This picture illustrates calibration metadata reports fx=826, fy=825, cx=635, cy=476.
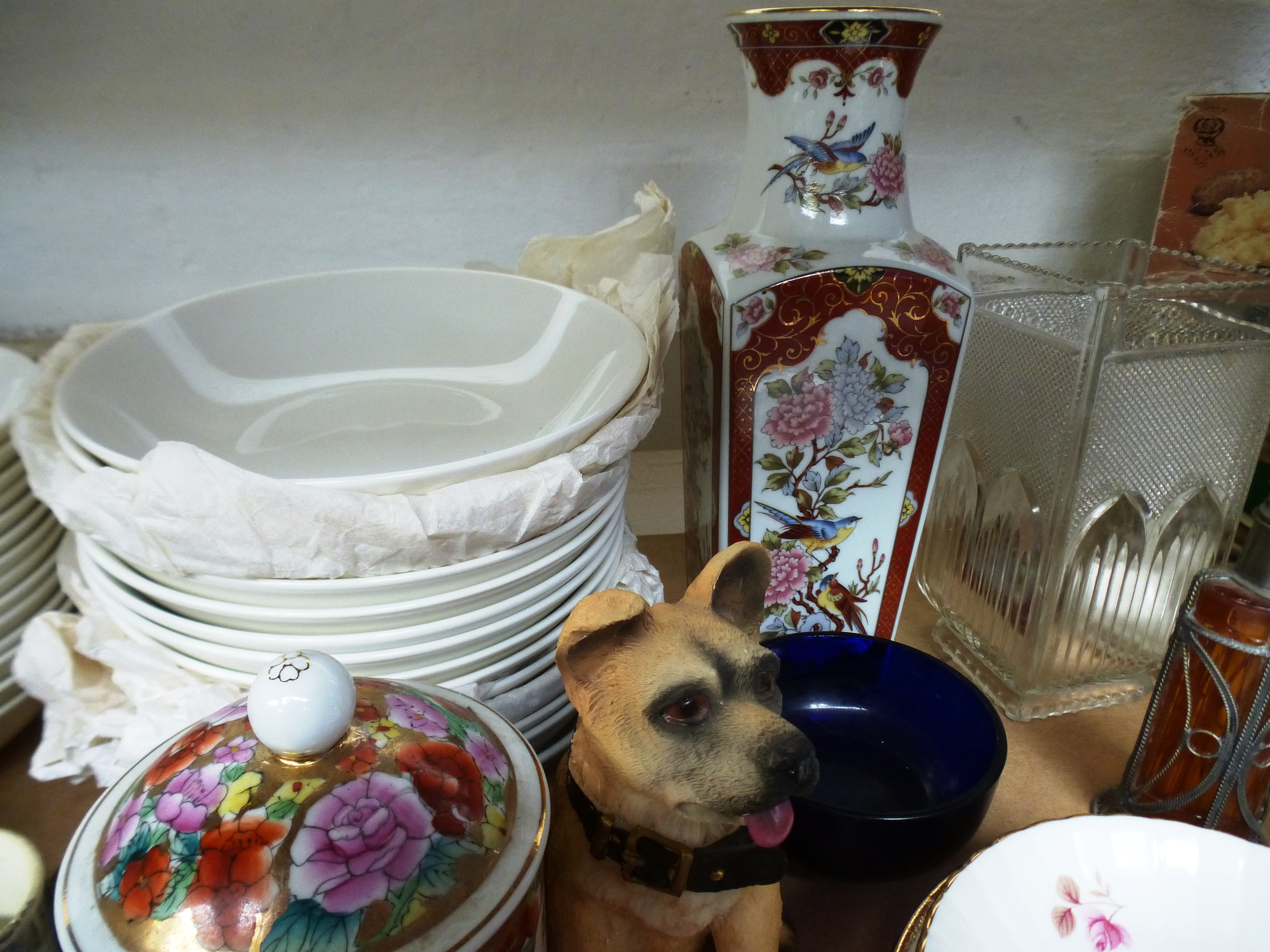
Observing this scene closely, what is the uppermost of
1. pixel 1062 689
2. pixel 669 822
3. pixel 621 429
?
pixel 621 429

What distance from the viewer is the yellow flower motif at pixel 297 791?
28 centimetres

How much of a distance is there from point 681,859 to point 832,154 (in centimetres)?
38

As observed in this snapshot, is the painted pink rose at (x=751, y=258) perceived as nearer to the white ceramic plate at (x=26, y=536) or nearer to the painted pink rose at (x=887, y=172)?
the painted pink rose at (x=887, y=172)

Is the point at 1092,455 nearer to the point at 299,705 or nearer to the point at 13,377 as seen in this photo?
the point at 299,705

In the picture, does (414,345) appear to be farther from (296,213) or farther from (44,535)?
(44,535)

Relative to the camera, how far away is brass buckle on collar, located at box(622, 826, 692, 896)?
0.34 meters

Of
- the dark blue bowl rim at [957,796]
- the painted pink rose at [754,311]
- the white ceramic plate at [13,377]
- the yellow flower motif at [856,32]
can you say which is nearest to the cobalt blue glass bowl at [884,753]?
the dark blue bowl rim at [957,796]

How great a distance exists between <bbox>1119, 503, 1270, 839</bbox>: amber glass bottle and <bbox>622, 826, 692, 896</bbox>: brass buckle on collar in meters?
0.31

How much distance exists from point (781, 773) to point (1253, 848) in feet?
0.83

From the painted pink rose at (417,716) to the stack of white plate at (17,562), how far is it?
11.7 inches

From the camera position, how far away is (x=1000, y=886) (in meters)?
0.37

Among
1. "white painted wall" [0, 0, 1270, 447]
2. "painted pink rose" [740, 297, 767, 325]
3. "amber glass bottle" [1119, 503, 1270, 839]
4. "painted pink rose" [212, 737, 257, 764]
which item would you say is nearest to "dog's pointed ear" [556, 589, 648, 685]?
"painted pink rose" [212, 737, 257, 764]

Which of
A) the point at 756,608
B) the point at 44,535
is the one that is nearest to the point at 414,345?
the point at 44,535

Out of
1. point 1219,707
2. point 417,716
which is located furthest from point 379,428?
point 1219,707
